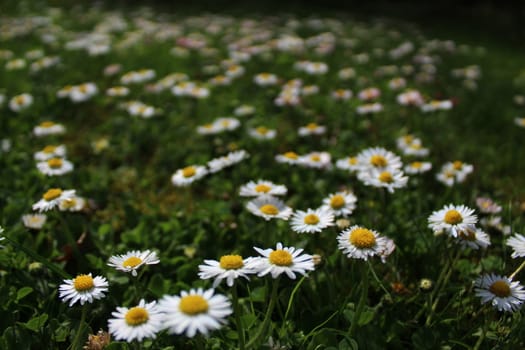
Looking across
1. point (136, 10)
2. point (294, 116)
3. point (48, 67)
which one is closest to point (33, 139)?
point (48, 67)

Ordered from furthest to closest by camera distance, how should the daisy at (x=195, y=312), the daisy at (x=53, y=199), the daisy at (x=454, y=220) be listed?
the daisy at (x=53, y=199), the daisy at (x=454, y=220), the daisy at (x=195, y=312)

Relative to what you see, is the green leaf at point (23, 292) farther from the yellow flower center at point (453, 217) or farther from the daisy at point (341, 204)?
the yellow flower center at point (453, 217)

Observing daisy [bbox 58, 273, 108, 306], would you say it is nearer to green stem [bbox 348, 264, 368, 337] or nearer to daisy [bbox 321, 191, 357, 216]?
green stem [bbox 348, 264, 368, 337]

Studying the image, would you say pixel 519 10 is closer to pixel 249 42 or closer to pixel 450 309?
pixel 249 42

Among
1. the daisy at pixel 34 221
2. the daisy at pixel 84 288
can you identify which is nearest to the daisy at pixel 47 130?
the daisy at pixel 34 221

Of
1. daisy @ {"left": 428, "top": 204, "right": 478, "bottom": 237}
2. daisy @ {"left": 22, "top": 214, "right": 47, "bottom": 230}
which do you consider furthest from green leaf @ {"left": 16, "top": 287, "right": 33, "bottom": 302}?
daisy @ {"left": 428, "top": 204, "right": 478, "bottom": 237}

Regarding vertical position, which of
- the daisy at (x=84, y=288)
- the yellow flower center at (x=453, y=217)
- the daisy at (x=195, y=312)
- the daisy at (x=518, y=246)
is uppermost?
the daisy at (x=195, y=312)
